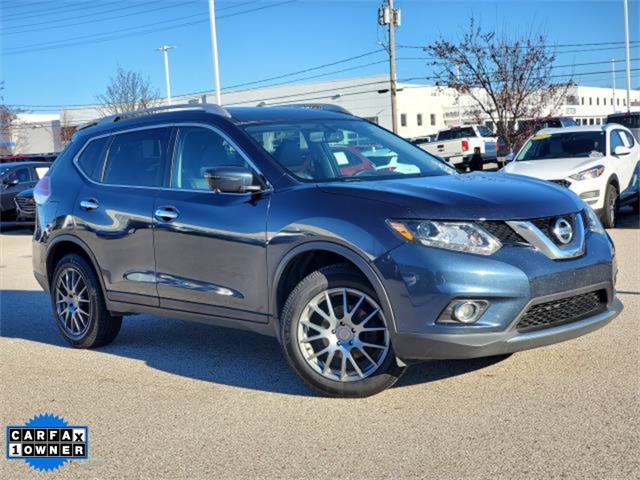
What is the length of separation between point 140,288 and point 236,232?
120 cm

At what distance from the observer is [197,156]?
18.9 ft

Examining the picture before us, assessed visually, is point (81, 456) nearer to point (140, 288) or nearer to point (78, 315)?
point (140, 288)

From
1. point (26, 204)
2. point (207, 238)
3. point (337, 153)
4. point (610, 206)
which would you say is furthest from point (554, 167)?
point (26, 204)

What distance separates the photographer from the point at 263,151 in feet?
17.6

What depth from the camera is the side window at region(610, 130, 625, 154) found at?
43.7ft

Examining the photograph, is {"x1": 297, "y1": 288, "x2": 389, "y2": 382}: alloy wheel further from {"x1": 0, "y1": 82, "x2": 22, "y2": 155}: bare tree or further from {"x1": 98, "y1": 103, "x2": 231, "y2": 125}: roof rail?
{"x1": 0, "y1": 82, "x2": 22, "y2": 155}: bare tree

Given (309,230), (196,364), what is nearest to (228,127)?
(309,230)

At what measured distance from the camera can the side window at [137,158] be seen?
236 inches

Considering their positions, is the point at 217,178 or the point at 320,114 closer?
the point at 217,178

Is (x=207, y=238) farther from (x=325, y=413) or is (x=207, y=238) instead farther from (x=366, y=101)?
(x=366, y=101)

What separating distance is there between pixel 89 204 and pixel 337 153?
212 centimetres

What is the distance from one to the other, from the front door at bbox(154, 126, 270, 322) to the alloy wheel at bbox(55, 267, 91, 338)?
42.5 inches

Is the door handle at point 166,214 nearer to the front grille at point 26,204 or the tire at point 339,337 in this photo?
the tire at point 339,337

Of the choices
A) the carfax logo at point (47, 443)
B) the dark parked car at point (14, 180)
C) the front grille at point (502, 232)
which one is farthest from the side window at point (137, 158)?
the dark parked car at point (14, 180)
